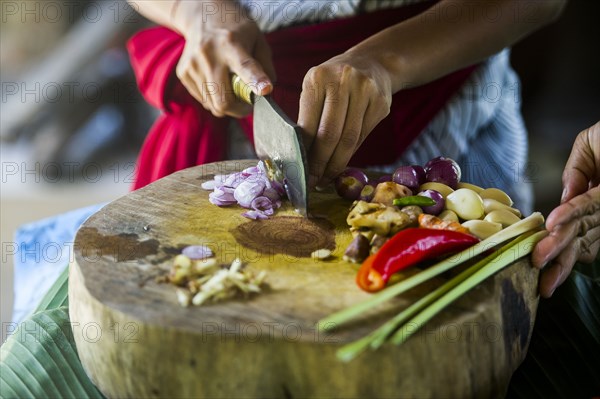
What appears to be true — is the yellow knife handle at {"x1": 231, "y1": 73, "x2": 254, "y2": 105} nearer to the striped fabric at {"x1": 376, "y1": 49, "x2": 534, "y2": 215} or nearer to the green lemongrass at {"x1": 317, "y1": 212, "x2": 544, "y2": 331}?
the striped fabric at {"x1": 376, "y1": 49, "x2": 534, "y2": 215}

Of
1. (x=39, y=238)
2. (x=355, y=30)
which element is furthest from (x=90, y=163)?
(x=355, y=30)

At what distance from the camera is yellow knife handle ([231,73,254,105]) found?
4.00ft

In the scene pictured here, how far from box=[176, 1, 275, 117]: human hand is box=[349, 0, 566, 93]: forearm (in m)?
0.24

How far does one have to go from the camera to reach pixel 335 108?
1.08m

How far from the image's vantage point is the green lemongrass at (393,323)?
694mm

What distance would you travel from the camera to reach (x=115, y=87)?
3205mm

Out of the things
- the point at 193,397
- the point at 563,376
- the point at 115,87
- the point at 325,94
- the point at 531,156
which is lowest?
the point at 531,156

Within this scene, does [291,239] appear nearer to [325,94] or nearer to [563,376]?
[325,94]

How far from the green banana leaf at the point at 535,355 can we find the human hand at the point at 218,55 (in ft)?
1.67

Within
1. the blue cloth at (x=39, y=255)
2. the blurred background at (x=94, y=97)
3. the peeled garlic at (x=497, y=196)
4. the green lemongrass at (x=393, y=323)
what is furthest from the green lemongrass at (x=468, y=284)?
the blurred background at (x=94, y=97)

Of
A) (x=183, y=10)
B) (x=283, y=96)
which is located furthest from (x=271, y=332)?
(x=183, y=10)

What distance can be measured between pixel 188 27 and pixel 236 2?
0.11m

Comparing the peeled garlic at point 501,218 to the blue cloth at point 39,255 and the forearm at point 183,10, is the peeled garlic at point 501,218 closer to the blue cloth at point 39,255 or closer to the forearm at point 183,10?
→ the forearm at point 183,10

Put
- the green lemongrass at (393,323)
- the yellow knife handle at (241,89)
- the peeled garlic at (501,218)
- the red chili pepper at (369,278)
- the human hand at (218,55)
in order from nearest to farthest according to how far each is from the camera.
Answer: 1. the green lemongrass at (393,323)
2. the red chili pepper at (369,278)
3. the peeled garlic at (501,218)
4. the yellow knife handle at (241,89)
5. the human hand at (218,55)
